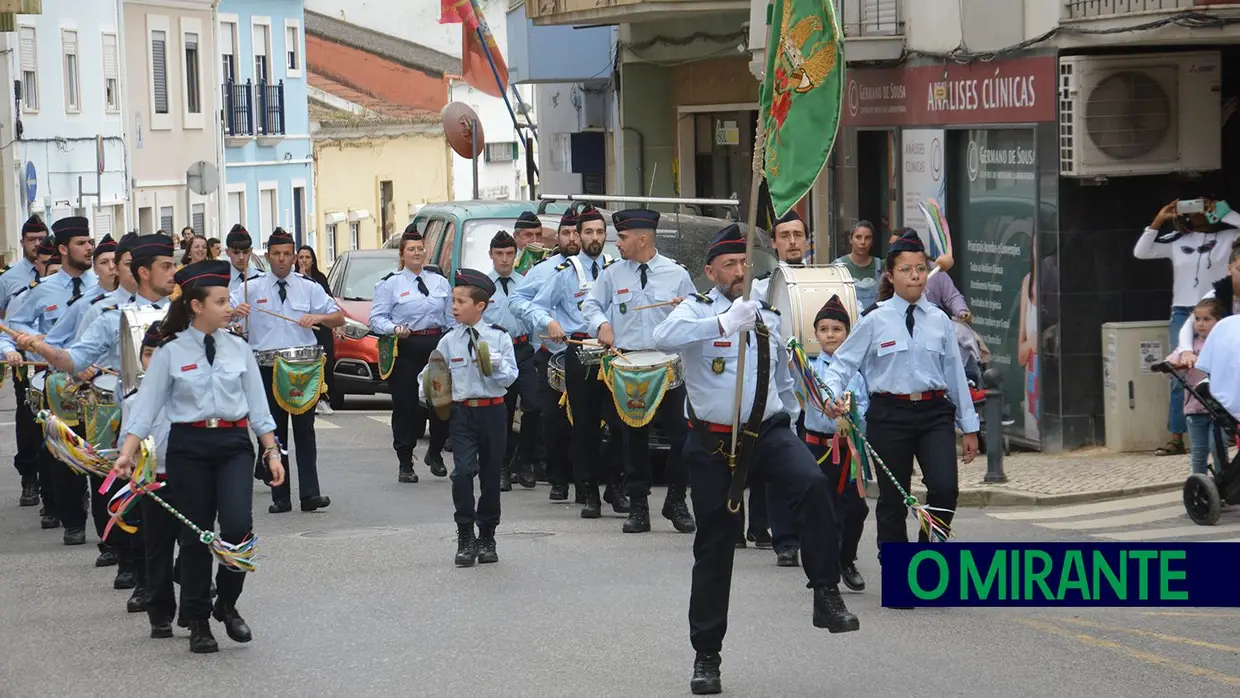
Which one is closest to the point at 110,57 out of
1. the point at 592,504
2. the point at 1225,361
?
the point at 592,504

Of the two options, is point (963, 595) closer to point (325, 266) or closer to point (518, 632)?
point (518, 632)

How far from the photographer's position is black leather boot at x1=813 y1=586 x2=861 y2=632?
30.5 ft

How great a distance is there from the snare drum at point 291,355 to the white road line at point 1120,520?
5187 millimetres

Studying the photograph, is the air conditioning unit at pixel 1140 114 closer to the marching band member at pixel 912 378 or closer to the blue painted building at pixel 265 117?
the marching band member at pixel 912 378

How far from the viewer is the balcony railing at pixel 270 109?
172 ft

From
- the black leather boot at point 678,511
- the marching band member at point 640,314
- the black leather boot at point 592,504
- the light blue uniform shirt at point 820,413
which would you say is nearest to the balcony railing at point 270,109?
the black leather boot at point 592,504

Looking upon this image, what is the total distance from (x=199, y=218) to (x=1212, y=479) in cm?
3956

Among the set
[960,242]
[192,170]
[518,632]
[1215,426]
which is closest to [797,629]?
[518,632]

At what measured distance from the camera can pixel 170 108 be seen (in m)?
48.4

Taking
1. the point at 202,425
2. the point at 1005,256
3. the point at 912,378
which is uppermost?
the point at 1005,256

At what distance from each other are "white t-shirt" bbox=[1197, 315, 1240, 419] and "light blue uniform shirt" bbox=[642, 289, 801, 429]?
4.09 metres

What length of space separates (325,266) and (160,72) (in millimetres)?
8725

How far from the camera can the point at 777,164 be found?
8.90m

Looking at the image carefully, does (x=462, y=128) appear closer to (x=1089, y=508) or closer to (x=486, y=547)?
(x=1089, y=508)
